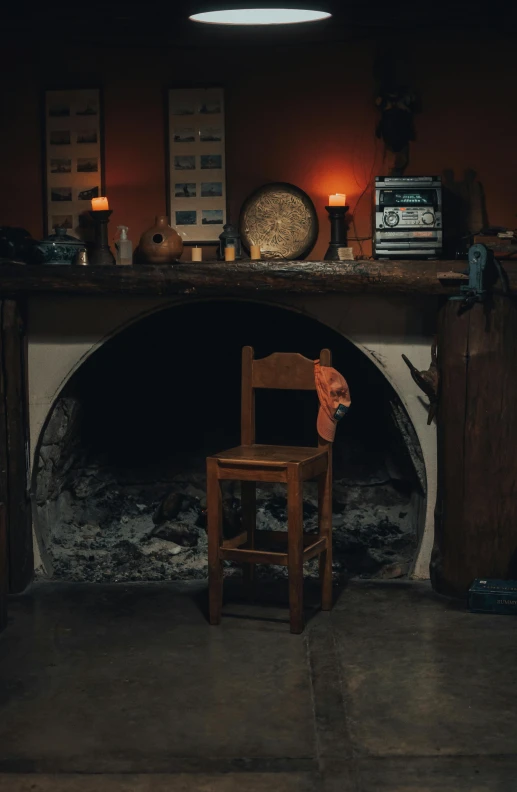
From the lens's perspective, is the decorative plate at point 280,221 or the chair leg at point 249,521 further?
the decorative plate at point 280,221

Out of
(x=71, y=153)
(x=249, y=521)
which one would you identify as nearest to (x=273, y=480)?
(x=249, y=521)

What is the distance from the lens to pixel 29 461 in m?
4.95

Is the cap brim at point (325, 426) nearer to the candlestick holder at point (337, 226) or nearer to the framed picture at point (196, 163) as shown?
the candlestick holder at point (337, 226)

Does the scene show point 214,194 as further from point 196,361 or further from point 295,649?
point 295,649

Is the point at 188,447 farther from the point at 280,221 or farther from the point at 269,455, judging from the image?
the point at 269,455

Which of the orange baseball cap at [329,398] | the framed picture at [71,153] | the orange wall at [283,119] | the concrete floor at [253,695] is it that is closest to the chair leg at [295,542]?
the concrete floor at [253,695]

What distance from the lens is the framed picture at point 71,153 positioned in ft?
16.8

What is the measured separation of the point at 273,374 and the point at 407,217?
3.13 feet

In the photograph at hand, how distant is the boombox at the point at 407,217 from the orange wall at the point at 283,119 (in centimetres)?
34

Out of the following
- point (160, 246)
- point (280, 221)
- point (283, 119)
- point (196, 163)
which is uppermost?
point (283, 119)

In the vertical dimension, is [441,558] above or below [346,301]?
below

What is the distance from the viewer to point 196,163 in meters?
5.12

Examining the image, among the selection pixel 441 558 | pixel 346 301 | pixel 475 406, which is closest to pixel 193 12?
pixel 346 301

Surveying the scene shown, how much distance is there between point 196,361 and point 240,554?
6.42ft
